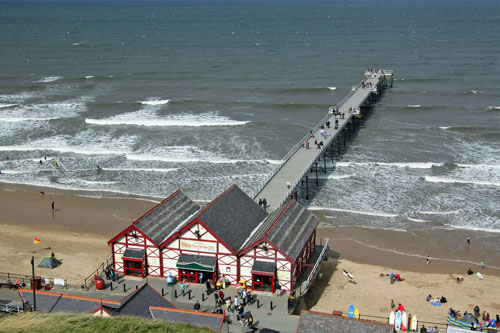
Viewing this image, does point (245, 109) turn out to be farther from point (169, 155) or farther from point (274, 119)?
point (169, 155)

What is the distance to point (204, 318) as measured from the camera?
22172mm

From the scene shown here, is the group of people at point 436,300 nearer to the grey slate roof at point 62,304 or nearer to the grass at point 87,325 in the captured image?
the grass at point 87,325

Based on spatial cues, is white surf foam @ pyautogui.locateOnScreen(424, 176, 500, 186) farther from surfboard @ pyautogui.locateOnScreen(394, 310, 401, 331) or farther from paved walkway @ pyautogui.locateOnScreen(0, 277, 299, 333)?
paved walkway @ pyautogui.locateOnScreen(0, 277, 299, 333)

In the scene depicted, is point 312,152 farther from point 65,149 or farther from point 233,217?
point 65,149

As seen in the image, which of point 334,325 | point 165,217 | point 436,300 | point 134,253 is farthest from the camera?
point 165,217

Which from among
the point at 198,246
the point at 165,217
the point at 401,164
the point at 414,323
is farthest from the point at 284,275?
the point at 401,164

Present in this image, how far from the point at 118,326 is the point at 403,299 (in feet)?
50.8

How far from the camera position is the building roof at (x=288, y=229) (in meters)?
27.2

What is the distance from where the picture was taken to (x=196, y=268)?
90.1 ft

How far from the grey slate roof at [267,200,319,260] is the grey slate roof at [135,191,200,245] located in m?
5.12

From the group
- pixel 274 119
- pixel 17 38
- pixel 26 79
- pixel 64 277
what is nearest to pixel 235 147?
pixel 274 119

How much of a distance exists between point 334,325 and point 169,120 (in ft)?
145

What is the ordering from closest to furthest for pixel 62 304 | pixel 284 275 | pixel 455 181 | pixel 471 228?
1. pixel 62 304
2. pixel 284 275
3. pixel 471 228
4. pixel 455 181

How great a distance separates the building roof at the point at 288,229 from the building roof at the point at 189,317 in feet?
18.3
